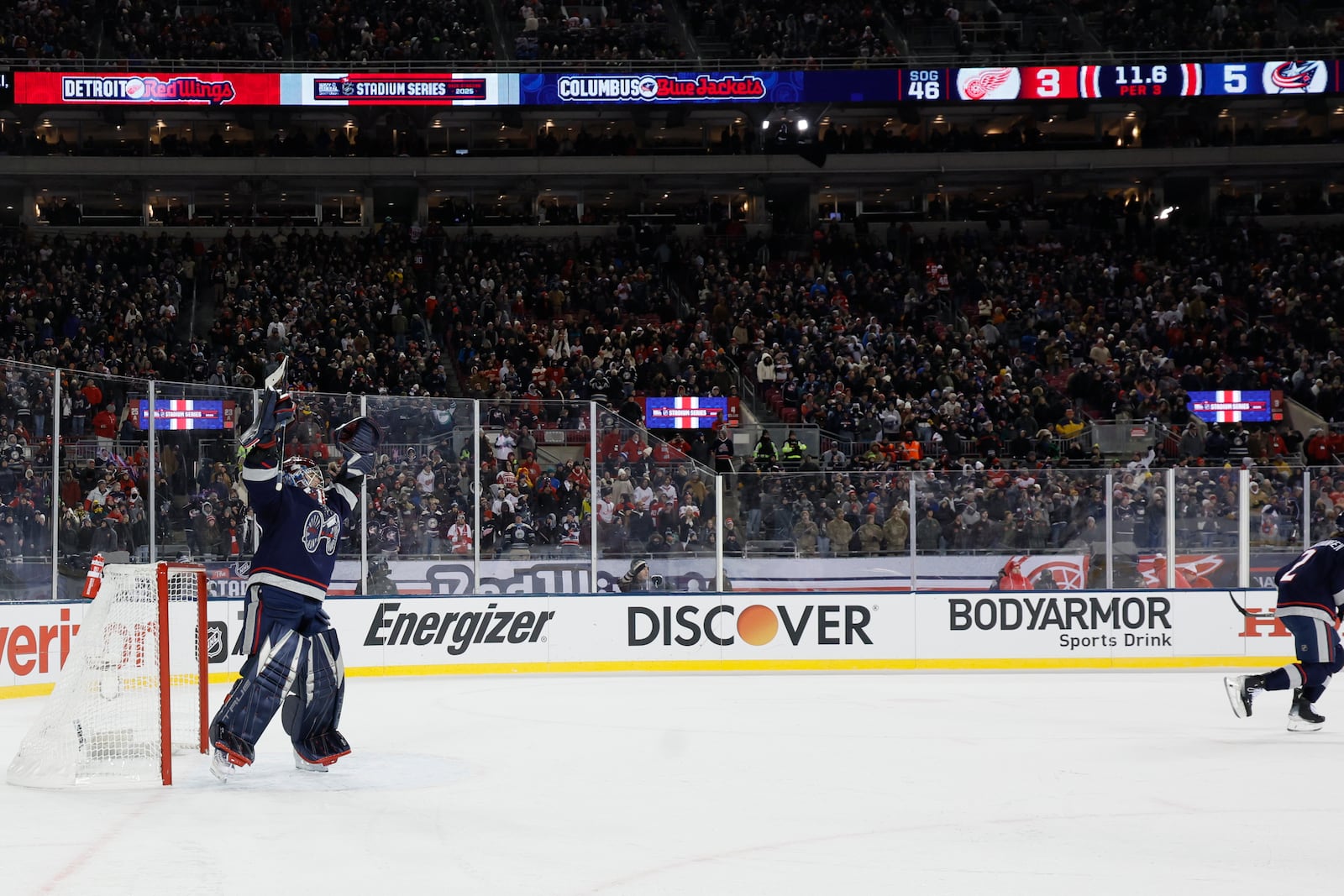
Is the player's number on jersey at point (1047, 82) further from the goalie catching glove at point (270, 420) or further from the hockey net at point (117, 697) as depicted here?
the goalie catching glove at point (270, 420)

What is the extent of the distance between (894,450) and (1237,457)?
215 inches

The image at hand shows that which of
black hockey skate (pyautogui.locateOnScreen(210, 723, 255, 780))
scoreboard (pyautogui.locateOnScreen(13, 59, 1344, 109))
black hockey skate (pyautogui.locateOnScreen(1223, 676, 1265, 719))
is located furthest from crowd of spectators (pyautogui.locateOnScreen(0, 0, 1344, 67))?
black hockey skate (pyautogui.locateOnScreen(210, 723, 255, 780))

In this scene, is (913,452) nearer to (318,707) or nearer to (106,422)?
(106,422)

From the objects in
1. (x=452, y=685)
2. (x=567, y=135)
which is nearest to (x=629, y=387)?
(x=452, y=685)

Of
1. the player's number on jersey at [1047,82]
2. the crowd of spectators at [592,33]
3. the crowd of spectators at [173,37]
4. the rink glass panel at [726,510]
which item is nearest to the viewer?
the rink glass panel at [726,510]

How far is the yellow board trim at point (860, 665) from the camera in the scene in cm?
1499

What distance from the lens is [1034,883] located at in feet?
18.6

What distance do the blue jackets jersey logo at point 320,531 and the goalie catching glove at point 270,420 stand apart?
603mm

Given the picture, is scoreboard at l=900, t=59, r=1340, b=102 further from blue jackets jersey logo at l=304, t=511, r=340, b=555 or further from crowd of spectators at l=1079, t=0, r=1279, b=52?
blue jackets jersey logo at l=304, t=511, r=340, b=555

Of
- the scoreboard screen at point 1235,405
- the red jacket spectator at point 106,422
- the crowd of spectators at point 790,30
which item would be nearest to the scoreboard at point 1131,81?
the crowd of spectators at point 790,30

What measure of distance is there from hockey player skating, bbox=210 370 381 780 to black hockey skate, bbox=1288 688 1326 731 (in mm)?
6780

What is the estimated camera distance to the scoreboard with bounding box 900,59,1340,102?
3231 centimetres

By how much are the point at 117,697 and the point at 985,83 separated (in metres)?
27.8

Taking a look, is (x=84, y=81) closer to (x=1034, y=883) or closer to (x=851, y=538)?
(x=851, y=538)
